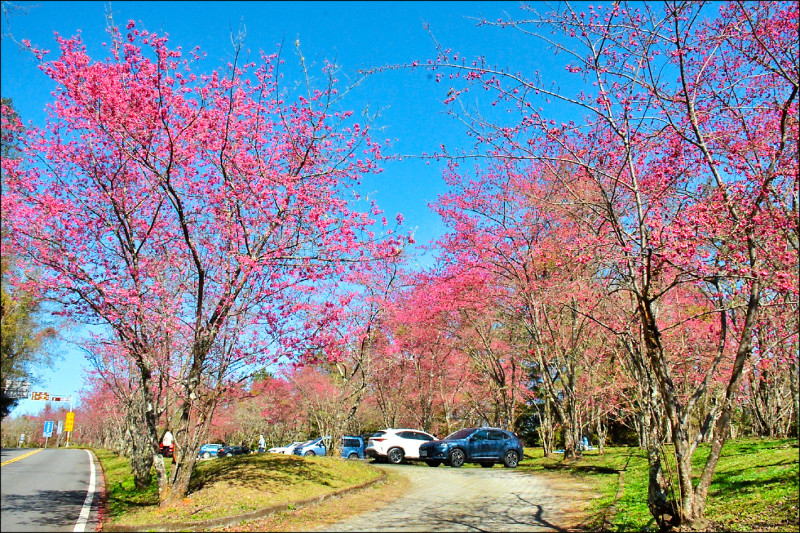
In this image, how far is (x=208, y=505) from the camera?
29.5ft

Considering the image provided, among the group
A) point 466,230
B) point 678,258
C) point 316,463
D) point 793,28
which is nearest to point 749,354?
point 678,258

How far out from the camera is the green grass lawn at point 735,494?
5977 millimetres

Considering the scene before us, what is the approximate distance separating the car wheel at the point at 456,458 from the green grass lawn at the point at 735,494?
5.73m

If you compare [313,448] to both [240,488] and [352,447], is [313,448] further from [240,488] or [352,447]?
[240,488]

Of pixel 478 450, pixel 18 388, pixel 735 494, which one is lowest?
pixel 478 450

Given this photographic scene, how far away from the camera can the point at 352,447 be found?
27047mm

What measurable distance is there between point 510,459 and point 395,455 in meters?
4.67

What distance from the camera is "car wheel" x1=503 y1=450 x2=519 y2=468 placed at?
18.5 m

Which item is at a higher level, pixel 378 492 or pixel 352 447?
pixel 378 492

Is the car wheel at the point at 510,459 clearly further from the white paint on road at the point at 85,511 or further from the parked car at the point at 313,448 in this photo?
the parked car at the point at 313,448

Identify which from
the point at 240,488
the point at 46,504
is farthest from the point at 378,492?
the point at 46,504

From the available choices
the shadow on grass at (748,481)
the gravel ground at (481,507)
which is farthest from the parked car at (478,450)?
the shadow on grass at (748,481)

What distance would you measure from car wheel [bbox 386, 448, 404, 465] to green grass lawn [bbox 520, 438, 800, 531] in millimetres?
8762

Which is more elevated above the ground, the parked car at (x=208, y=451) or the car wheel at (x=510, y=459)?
the car wheel at (x=510, y=459)
